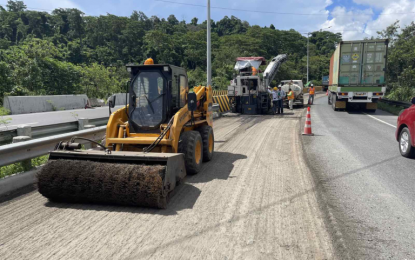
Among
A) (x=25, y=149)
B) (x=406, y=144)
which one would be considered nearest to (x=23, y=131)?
(x=25, y=149)

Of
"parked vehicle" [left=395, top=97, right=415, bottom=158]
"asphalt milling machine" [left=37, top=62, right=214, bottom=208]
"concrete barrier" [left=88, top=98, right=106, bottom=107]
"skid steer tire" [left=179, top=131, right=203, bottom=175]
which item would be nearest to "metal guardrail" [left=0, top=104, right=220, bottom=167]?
"asphalt milling machine" [left=37, top=62, right=214, bottom=208]

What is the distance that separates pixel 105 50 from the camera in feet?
206

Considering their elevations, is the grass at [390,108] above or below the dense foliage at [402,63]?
below

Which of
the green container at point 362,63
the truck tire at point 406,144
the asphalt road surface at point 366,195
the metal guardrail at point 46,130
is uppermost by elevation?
the green container at point 362,63

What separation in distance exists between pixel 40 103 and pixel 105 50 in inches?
1847

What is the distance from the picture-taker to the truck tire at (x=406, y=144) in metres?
7.19

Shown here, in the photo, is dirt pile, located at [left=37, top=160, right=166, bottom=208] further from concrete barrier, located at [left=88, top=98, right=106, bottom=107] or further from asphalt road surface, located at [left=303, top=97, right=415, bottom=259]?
concrete barrier, located at [left=88, top=98, right=106, bottom=107]

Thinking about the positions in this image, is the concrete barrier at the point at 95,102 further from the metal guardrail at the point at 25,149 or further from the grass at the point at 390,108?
the grass at the point at 390,108

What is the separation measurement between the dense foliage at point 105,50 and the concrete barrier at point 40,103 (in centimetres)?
184

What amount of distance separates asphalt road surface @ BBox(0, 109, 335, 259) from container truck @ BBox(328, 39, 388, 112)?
555 inches

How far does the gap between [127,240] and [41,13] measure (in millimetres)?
95293

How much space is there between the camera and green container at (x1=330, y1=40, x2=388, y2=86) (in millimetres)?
17188

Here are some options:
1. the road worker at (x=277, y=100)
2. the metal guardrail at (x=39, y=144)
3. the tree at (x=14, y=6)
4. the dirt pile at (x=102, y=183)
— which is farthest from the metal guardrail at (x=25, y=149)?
the tree at (x=14, y=6)

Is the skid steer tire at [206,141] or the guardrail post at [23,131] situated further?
the skid steer tire at [206,141]
